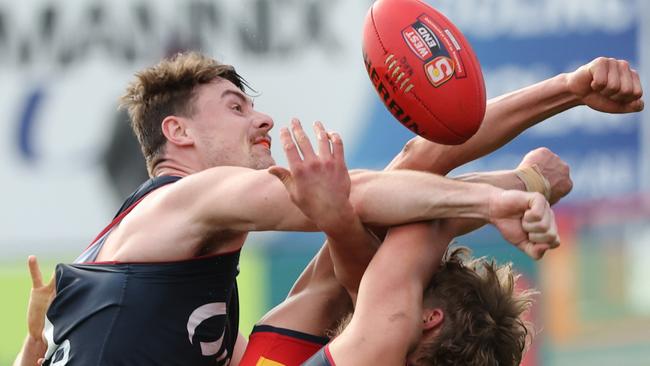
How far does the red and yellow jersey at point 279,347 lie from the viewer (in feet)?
13.9

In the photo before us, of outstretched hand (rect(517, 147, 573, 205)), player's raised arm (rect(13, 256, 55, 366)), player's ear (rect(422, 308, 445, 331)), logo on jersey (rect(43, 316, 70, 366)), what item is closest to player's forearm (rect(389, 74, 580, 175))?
outstretched hand (rect(517, 147, 573, 205))

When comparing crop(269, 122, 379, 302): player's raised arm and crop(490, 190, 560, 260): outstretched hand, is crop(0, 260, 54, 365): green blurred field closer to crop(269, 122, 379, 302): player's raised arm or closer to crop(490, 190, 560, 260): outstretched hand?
crop(269, 122, 379, 302): player's raised arm

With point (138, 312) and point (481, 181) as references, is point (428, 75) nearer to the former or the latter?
point (481, 181)

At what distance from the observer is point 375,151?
28.8ft

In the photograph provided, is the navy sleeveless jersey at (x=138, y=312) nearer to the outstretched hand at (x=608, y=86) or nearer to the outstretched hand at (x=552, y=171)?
the outstretched hand at (x=552, y=171)

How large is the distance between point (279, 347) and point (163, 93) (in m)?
1.05

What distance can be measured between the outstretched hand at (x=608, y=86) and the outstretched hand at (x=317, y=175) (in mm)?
846

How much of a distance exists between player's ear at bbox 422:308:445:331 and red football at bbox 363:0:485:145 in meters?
0.54

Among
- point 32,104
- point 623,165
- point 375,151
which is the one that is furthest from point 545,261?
point 32,104

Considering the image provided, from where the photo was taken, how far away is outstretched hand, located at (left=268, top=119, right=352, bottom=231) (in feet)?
11.8

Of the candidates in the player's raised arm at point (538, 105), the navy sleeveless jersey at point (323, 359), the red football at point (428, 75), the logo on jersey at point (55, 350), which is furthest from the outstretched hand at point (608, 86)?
the logo on jersey at point (55, 350)

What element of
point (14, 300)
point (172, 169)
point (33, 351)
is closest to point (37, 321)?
point (33, 351)

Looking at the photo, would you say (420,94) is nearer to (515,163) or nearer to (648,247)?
(515,163)

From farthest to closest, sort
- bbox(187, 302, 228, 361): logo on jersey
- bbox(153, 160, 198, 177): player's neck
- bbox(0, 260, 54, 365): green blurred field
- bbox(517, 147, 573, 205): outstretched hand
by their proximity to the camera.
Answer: bbox(0, 260, 54, 365): green blurred field, bbox(153, 160, 198, 177): player's neck, bbox(517, 147, 573, 205): outstretched hand, bbox(187, 302, 228, 361): logo on jersey
